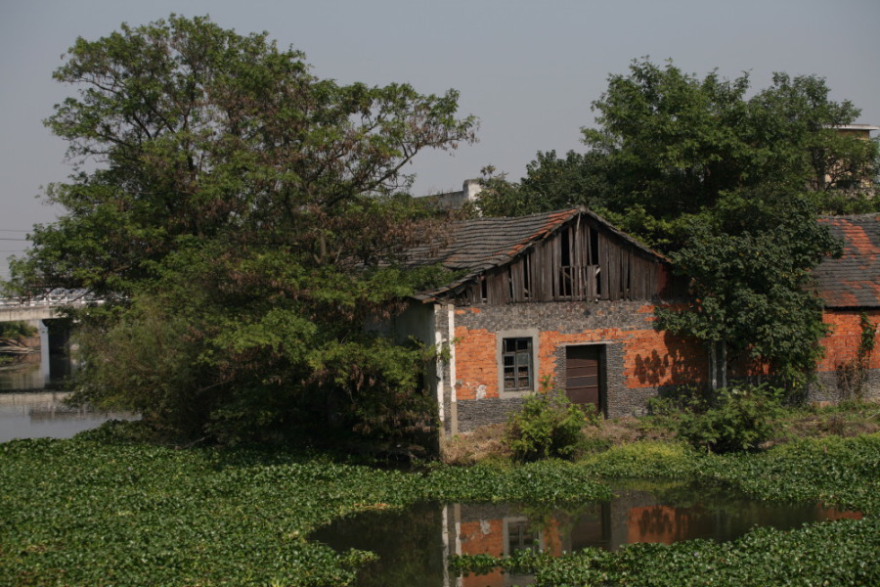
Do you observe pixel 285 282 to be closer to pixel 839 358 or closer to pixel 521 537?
pixel 521 537

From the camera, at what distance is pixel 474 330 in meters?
19.8

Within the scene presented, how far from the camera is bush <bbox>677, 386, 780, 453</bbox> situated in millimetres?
18672

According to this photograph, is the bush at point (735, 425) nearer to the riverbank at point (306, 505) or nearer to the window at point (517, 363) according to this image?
the riverbank at point (306, 505)

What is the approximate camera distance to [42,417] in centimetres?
3284

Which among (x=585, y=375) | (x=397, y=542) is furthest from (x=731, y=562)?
(x=585, y=375)

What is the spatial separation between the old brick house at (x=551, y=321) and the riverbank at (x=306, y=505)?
2013 mm

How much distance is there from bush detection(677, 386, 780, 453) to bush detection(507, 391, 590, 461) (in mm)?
2477

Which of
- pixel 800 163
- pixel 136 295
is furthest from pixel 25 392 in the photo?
pixel 800 163

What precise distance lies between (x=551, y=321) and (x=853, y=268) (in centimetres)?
916

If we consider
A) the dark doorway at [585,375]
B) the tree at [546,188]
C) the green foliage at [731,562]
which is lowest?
the green foliage at [731,562]

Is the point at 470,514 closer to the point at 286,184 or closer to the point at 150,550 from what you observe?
the point at 150,550

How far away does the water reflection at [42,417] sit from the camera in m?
28.5

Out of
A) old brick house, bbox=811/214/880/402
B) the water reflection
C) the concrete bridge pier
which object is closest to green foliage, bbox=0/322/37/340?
the concrete bridge pier

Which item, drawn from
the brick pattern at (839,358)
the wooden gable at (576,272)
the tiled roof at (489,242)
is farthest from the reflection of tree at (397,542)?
the brick pattern at (839,358)
